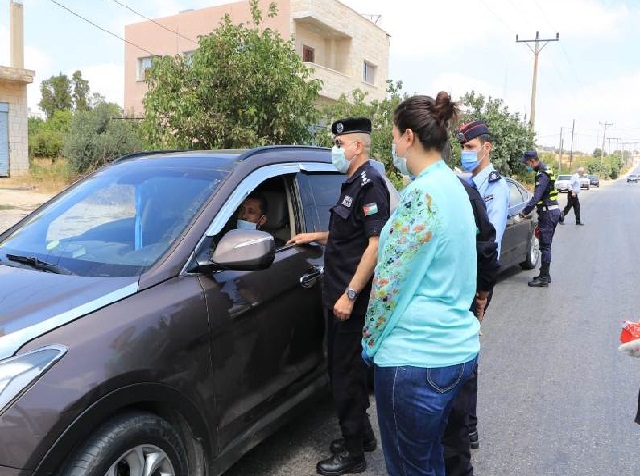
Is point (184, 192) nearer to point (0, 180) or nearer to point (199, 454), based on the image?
point (199, 454)

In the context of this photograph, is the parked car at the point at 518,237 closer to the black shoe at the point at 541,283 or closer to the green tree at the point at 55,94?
the black shoe at the point at 541,283

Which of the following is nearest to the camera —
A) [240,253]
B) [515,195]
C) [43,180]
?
[240,253]

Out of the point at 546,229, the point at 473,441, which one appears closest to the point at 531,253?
the point at 546,229

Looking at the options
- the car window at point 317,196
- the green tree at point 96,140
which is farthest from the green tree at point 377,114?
the green tree at point 96,140

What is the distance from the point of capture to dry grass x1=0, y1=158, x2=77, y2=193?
1984cm

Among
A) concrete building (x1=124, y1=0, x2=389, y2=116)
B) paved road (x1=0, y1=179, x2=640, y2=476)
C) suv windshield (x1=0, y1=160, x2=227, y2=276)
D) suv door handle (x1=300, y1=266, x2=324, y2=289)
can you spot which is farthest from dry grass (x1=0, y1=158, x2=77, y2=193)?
suv door handle (x1=300, y1=266, x2=324, y2=289)

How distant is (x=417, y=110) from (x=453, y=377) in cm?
96

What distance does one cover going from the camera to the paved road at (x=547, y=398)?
3.30 meters

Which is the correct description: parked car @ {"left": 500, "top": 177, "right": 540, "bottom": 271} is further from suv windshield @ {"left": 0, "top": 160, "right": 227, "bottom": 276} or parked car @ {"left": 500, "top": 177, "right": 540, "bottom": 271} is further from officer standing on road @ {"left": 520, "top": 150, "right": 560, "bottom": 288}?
suv windshield @ {"left": 0, "top": 160, "right": 227, "bottom": 276}

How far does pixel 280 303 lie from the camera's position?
116 inches

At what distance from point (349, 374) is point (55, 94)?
57.7 meters

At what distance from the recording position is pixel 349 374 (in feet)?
9.95

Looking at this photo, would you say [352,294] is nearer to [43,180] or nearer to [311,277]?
[311,277]

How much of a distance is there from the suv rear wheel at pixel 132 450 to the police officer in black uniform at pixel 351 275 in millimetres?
1013
